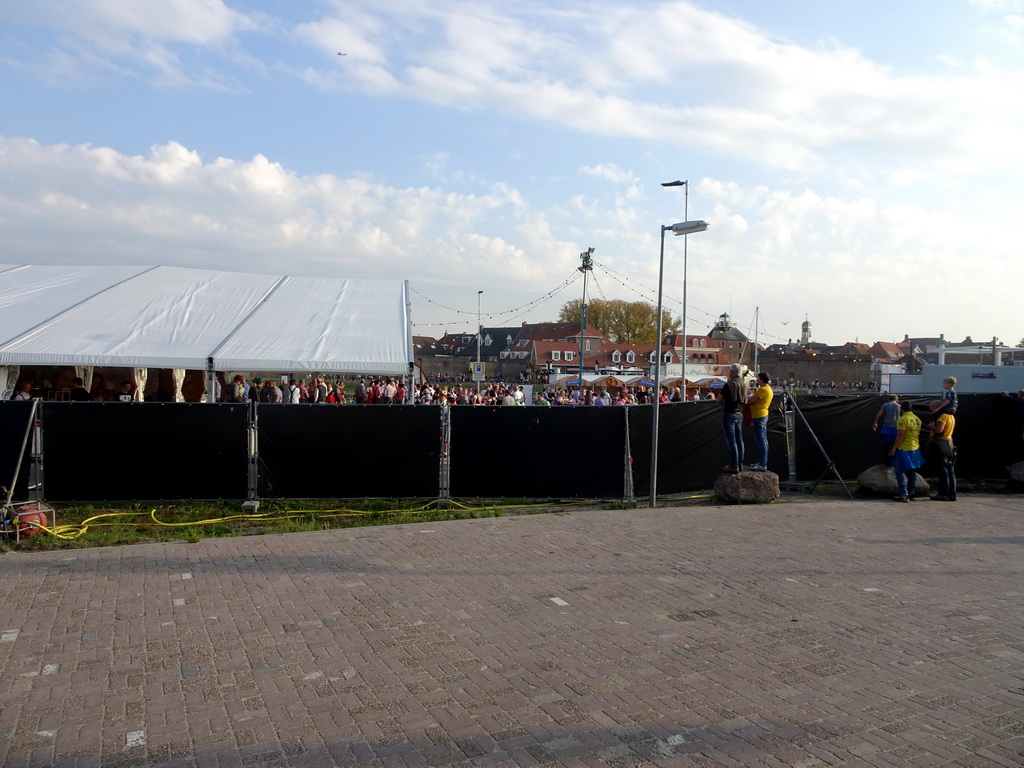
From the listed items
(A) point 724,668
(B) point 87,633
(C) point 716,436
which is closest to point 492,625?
(A) point 724,668

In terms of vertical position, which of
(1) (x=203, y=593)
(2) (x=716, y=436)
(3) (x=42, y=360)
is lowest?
(1) (x=203, y=593)

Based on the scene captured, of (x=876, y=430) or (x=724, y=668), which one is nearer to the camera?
(x=724, y=668)

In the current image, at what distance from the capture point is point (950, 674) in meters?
5.18

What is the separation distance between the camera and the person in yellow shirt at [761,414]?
12.3 metres

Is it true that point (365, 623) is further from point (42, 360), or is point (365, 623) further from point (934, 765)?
point (42, 360)

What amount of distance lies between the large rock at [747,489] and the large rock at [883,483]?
206 cm

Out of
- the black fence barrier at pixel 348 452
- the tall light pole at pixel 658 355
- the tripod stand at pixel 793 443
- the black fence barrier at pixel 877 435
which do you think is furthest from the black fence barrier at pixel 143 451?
the black fence barrier at pixel 877 435

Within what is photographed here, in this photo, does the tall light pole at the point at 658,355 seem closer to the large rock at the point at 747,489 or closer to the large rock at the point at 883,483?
the large rock at the point at 747,489

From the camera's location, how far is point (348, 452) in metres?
11.5

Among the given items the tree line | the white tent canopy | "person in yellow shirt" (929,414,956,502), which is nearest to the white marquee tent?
the white tent canopy

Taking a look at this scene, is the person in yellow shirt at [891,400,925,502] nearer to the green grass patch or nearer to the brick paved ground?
the brick paved ground

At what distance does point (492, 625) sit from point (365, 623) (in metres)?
1.00

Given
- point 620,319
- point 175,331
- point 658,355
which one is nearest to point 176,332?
point 175,331

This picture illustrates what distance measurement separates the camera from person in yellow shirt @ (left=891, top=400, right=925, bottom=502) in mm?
12195
